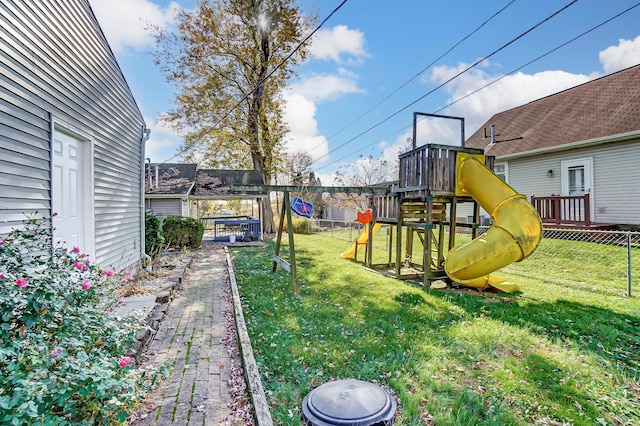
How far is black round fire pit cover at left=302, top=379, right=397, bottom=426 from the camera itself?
8.46ft

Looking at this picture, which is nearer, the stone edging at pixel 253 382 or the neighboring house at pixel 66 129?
the stone edging at pixel 253 382

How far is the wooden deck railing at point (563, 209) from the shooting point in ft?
38.6

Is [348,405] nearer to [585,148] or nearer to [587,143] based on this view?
[587,143]

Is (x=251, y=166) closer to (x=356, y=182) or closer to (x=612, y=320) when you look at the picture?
(x=356, y=182)

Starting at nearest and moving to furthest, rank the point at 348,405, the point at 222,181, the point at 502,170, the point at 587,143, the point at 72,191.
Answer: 1. the point at 348,405
2. the point at 72,191
3. the point at 587,143
4. the point at 502,170
5. the point at 222,181

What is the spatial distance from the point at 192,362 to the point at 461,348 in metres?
3.31

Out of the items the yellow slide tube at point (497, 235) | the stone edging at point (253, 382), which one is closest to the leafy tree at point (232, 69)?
the yellow slide tube at point (497, 235)

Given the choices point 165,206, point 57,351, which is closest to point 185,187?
point 165,206

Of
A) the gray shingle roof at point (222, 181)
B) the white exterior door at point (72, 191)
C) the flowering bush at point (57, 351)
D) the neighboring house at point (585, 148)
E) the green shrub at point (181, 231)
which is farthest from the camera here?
the gray shingle roof at point (222, 181)

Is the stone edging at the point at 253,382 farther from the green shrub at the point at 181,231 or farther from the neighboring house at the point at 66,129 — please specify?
the green shrub at the point at 181,231

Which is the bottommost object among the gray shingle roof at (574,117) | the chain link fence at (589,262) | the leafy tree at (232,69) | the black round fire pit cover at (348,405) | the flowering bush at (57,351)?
the black round fire pit cover at (348,405)

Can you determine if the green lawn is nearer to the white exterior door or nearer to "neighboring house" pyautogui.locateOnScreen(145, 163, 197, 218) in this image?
the white exterior door

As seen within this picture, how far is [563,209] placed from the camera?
12281mm

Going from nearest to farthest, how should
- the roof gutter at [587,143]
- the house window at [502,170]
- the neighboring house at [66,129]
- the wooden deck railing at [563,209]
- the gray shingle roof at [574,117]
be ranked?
the neighboring house at [66,129] < the roof gutter at [587,143] < the gray shingle roof at [574,117] < the wooden deck railing at [563,209] < the house window at [502,170]
